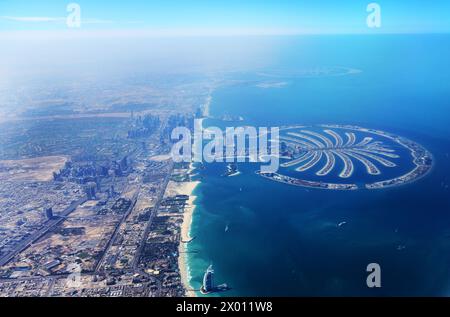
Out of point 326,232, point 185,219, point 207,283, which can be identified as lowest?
point 207,283

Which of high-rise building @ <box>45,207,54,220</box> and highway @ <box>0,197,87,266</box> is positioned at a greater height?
high-rise building @ <box>45,207,54,220</box>

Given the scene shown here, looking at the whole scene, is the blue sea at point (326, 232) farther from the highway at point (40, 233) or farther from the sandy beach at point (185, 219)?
the highway at point (40, 233)

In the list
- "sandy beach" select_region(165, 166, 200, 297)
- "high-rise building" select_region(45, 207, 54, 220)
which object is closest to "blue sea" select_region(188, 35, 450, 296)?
"sandy beach" select_region(165, 166, 200, 297)

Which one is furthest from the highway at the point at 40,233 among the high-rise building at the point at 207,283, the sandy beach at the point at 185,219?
the high-rise building at the point at 207,283

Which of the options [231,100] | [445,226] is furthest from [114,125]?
[445,226]

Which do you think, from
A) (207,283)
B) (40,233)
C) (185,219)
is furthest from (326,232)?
(40,233)

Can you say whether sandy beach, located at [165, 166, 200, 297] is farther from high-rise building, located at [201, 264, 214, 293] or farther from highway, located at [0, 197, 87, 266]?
highway, located at [0, 197, 87, 266]

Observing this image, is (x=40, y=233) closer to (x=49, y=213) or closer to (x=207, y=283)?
(x=49, y=213)
